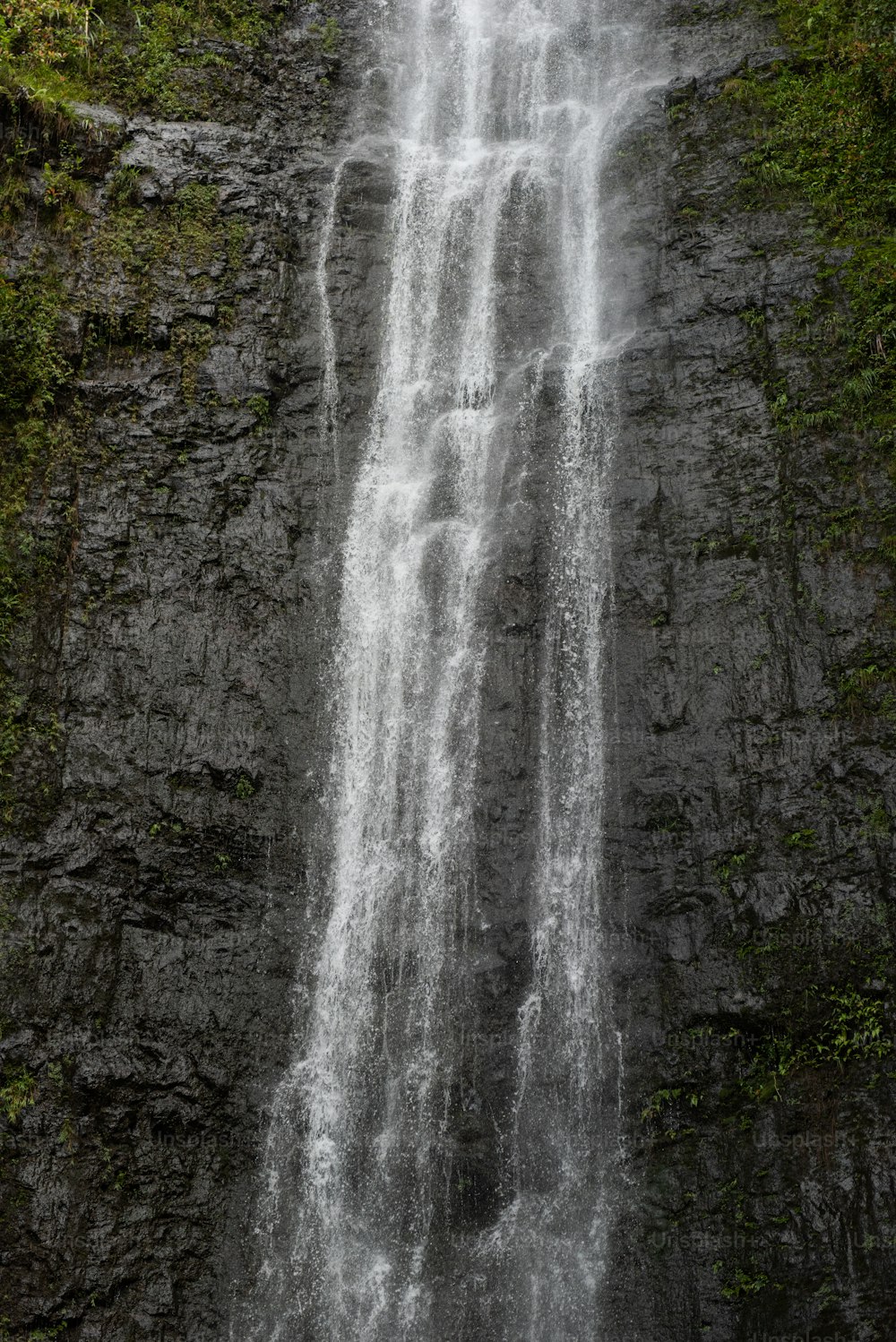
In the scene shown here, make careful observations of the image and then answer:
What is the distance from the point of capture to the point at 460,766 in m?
10.4

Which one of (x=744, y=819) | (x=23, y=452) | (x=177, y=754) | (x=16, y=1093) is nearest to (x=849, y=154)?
(x=744, y=819)

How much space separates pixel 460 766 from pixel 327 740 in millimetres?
→ 1392

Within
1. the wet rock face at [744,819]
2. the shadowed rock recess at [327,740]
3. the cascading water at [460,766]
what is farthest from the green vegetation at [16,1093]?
the wet rock face at [744,819]

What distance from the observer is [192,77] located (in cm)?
1370

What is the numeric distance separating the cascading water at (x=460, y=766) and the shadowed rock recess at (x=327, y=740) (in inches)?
8.7

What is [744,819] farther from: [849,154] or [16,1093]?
[849,154]

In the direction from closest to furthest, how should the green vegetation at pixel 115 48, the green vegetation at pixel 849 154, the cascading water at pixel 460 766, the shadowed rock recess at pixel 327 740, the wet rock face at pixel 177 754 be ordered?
1. the shadowed rock recess at pixel 327 740
2. the cascading water at pixel 460 766
3. the wet rock face at pixel 177 754
4. the green vegetation at pixel 849 154
5. the green vegetation at pixel 115 48

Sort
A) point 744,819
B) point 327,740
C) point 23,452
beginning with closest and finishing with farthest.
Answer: point 744,819 → point 327,740 → point 23,452

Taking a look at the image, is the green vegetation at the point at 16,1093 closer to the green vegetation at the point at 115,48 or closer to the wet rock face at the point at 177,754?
the wet rock face at the point at 177,754

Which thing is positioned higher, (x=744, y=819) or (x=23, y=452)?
(x=23, y=452)

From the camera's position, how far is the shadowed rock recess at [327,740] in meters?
8.53

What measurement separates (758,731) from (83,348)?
8417 mm

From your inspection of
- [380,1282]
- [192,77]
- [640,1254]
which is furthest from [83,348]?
[640,1254]

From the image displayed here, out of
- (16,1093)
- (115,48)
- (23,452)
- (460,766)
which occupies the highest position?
(115,48)
